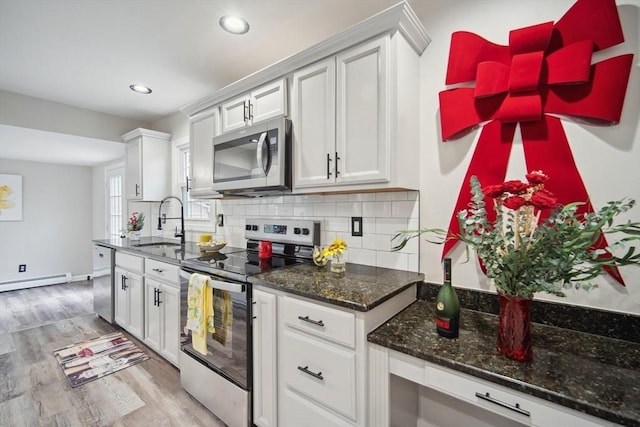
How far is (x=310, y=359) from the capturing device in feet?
4.32

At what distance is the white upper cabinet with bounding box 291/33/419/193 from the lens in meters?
1.44

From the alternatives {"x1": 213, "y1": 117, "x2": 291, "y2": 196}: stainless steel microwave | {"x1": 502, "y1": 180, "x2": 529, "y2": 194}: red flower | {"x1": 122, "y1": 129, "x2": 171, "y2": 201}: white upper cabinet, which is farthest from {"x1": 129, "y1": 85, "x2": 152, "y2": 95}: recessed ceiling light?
{"x1": 502, "y1": 180, "x2": 529, "y2": 194}: red flower

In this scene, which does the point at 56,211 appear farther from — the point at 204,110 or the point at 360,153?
the point at 360,153

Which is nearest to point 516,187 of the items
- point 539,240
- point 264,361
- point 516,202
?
point 516,202

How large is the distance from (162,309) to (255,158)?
1.50 metres

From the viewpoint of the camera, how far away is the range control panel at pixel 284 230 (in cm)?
206

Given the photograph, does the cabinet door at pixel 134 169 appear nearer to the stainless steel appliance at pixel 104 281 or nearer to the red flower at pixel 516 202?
the stainless steel appliance at pixel 104 281

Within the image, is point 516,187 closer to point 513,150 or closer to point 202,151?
point 513,150

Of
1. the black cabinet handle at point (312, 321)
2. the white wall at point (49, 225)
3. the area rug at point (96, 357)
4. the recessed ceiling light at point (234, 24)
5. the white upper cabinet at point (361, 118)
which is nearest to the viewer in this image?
the black cabinet handle at point (312, 321)

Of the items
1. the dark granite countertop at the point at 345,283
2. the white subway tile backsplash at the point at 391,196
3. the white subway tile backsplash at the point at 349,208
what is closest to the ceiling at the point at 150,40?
the white subway tile backsplash at the point at 391,196

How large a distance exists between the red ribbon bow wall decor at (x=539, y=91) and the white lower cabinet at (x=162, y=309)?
2.01 metres

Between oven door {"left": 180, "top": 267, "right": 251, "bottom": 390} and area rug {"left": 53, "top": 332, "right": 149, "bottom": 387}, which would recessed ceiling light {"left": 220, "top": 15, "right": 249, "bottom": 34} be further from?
area rug {"left": 53, "top": 332, "right": 149, "bottom": 387}

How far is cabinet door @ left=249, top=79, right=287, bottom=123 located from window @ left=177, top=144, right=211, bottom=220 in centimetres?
143

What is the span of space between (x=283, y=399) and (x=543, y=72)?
201 centimetres
